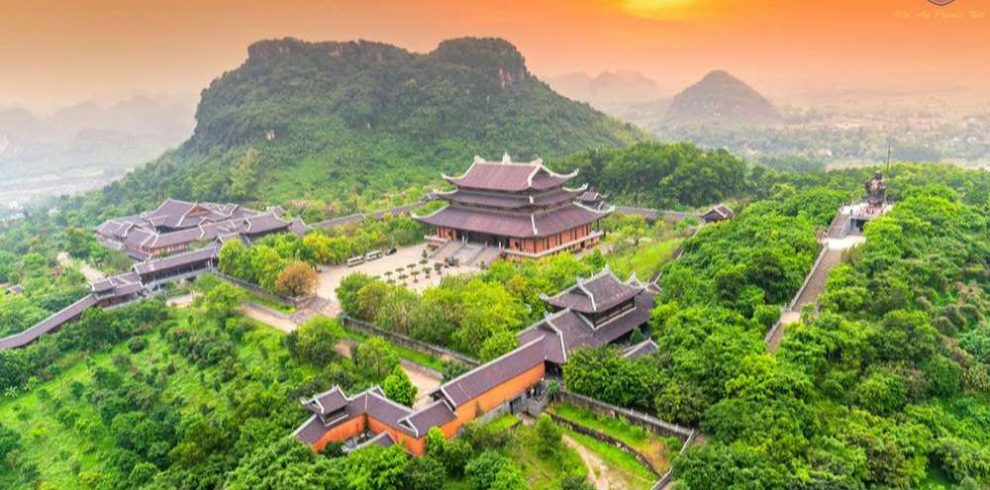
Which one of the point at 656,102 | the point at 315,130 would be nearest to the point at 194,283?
the point at 315,130

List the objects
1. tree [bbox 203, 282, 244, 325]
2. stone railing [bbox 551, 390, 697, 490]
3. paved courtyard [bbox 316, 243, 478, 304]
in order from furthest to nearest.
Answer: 1. paved courtyard [bbox 316, 243, 478, 304]
2. tree [bbox 203, 282, 244, 325]
3. stone railing [bbox 551, 390, 697, 490]

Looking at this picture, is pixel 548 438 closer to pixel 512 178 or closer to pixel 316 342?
pixel 316 342

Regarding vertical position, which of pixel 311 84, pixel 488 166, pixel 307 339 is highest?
pixel 311 84

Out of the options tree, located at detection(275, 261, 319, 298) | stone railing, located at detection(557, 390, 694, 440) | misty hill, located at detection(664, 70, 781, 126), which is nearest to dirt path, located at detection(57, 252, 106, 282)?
tree, located at detection(275, 261, 319, 298)

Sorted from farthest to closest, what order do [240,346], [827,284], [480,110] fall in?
[480,110]
[240,346]
[827,284]

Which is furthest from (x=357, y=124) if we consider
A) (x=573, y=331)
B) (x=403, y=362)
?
(x=573, y=331)

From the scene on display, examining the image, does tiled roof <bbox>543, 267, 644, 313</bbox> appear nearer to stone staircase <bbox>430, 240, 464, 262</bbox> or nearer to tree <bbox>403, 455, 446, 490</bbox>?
tree <bbox>403, 455, 446, 490</bbox>

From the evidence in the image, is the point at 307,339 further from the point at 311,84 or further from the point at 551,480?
the point at 311,84
